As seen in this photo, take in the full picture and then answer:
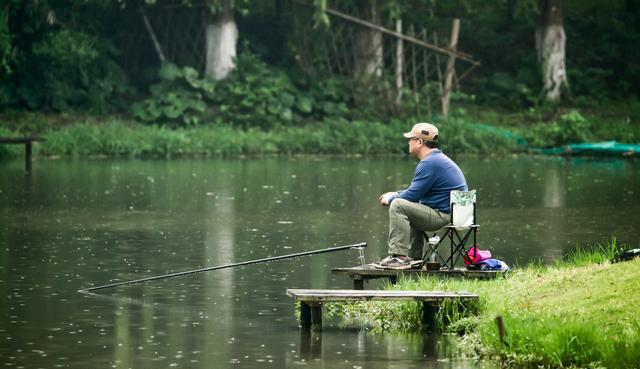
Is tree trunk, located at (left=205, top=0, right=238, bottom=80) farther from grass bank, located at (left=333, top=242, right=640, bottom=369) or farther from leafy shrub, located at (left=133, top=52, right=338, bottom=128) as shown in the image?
grass bank, located at (left=333, top=242, right=640, bottom=369)

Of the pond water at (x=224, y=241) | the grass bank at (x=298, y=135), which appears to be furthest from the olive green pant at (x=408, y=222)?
the grass bank at (x=298, y=135)

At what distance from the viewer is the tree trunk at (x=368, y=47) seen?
42.4 meters

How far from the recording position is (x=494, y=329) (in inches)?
450

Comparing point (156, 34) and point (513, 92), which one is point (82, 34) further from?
point (513, 92)

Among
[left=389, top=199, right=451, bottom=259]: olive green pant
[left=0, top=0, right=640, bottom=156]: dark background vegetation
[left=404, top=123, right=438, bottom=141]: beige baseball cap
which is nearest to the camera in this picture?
[left=389, top=199, right=451, bottom=259]: olive green pant

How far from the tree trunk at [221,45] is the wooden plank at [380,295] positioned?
29.5 meters

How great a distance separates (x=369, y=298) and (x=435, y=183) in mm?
2408

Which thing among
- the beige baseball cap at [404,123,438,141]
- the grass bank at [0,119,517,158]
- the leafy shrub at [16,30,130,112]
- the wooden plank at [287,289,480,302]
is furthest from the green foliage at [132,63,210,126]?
the wooden plank at [287,289,480,302]

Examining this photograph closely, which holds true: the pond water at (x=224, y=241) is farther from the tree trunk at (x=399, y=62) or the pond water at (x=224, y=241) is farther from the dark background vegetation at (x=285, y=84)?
the tree trunk at (x=399, y=62)

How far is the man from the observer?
46.9ft

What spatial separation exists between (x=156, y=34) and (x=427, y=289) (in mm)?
32094

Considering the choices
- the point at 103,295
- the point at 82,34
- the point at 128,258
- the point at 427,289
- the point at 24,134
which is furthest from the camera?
the point at 82,34

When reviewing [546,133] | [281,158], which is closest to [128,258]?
[281,158]

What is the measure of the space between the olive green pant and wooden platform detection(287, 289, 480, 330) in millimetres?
1435
